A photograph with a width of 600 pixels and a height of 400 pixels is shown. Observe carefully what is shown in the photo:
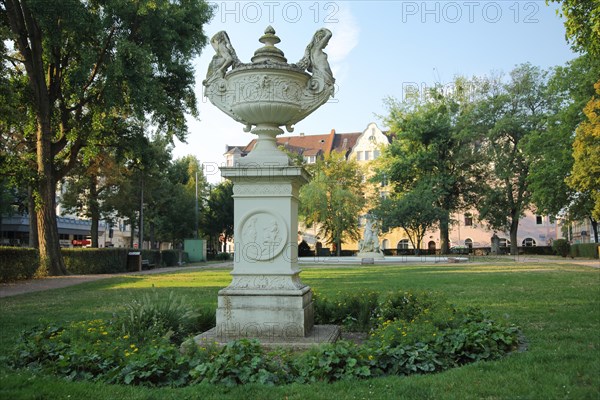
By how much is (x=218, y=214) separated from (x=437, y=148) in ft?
79.5

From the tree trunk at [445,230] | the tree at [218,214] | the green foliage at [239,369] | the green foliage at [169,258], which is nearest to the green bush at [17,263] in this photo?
the green foliage at [169,258]

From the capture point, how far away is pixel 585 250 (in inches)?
1660

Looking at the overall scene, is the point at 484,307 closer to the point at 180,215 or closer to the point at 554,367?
the point at 554,367

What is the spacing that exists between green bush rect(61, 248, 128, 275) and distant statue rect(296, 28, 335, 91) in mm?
23553

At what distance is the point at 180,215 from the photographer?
5328cm

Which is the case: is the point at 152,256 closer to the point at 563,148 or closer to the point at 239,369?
the point at 563,148

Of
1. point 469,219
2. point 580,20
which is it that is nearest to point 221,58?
point 580,20

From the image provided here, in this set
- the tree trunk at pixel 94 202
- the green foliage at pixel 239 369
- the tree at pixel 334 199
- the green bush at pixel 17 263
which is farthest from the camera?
the tree at pixel 334 199

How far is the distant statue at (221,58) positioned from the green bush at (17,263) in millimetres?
17077

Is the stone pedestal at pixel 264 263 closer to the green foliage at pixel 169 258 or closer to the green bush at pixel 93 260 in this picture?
the green bush at pixel 93 260

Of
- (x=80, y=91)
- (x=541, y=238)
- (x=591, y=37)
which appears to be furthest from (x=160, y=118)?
(x=541, y=238)

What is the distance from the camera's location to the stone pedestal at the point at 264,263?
22.2 ft

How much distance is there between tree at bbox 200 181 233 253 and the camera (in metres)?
58.1

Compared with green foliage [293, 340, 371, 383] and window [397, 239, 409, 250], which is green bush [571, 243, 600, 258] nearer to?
window [397, 239, 409, 250]
